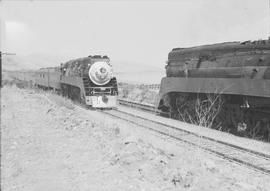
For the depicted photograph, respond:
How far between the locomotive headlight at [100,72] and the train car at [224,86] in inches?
177

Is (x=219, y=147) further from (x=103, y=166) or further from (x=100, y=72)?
(x=100, y=72)

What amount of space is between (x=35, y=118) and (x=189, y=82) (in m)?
6.39

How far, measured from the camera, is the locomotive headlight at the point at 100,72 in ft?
75.5

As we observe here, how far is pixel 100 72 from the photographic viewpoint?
23062 mm

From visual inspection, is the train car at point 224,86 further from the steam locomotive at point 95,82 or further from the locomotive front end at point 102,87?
the steam locomotive at point 95,82

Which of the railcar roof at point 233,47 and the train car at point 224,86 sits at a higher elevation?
the railcar roof at point 233,47

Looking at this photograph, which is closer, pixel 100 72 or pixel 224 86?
pixel 224 86

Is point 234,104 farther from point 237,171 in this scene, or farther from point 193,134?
point 237,171

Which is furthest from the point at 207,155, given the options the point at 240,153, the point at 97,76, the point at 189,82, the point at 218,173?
the point at 97,76

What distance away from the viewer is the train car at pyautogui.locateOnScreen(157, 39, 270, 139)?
13969 millimetres

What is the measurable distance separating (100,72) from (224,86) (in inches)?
368

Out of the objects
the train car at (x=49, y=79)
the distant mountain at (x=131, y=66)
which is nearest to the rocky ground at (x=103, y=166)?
the train car at (x=49, y=79)

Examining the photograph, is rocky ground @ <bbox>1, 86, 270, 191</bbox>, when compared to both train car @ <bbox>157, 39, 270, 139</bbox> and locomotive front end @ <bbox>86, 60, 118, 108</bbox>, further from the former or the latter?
locomotive front end @ <bbox>86, 60, 118, 108</bbox>

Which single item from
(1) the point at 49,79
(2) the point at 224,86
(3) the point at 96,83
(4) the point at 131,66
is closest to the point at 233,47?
(2) the point at 224,86
